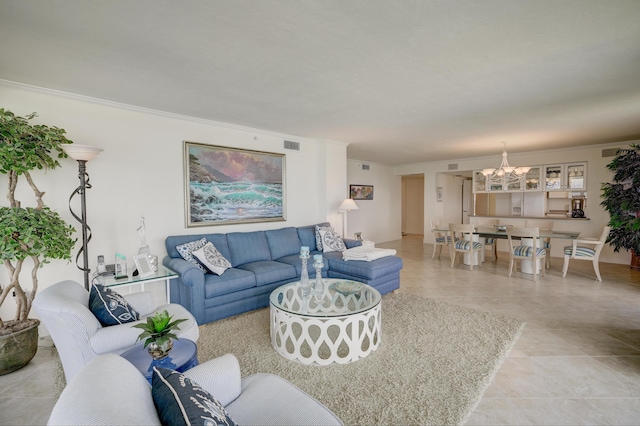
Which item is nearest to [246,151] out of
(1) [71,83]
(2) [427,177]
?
(1) [71,83]

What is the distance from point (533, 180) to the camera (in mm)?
7125

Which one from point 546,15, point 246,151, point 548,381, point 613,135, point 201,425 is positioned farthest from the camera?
point 613,135

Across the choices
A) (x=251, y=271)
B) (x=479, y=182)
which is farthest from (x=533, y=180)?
(x=251, y=271)

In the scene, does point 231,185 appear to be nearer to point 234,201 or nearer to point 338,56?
point 234,201

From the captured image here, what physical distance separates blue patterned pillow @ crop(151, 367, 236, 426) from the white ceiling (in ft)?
6.14

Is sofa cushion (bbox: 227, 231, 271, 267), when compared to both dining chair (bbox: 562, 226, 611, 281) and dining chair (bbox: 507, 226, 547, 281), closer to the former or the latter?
dining chair (bbox: 507, 226, 547, 281)

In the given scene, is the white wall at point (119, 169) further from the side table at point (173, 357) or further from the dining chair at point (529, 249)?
the dining chair at point (529, 249)

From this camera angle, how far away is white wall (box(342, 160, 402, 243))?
323 inches

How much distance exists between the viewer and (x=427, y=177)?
8820 mm

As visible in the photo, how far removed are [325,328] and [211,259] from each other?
1755 mm

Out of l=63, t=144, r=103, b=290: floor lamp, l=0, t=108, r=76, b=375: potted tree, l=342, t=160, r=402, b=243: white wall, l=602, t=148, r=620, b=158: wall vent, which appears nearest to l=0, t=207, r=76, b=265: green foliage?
l=0, t=108, r=76, b=375: potted tree

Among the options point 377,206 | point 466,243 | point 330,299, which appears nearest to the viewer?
point 330,299

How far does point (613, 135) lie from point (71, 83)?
26.1 feet

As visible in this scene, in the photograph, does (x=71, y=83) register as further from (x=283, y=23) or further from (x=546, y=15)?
(x=546, y=15)
